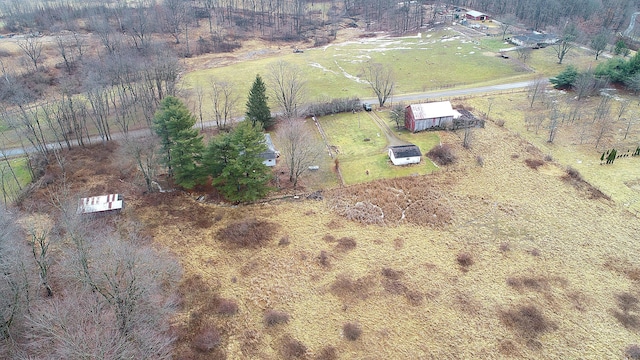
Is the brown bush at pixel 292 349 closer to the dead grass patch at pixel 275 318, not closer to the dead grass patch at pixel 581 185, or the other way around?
the dead grass patch at pixel 275 318

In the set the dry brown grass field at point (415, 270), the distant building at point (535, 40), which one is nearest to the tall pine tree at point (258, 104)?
the dry brown grass field at point (415, 270)

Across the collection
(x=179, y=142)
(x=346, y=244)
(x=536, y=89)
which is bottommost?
(x=346, y=244)

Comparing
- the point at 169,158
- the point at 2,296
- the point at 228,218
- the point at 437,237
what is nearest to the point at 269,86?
the point at 169,158

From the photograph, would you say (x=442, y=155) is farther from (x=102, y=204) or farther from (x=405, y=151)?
(x=102, y=204)

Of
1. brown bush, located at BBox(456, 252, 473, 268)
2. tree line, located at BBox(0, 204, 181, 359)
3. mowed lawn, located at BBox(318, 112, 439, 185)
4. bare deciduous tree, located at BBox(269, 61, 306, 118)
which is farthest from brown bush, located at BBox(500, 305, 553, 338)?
bare deciduous tree, located at BBox(269, 61, 306, 118)

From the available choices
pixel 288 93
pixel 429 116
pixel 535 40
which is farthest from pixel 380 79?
pixel 535 40

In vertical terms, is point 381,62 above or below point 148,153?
above

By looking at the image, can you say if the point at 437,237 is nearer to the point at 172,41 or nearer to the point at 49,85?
the point at 49,85
